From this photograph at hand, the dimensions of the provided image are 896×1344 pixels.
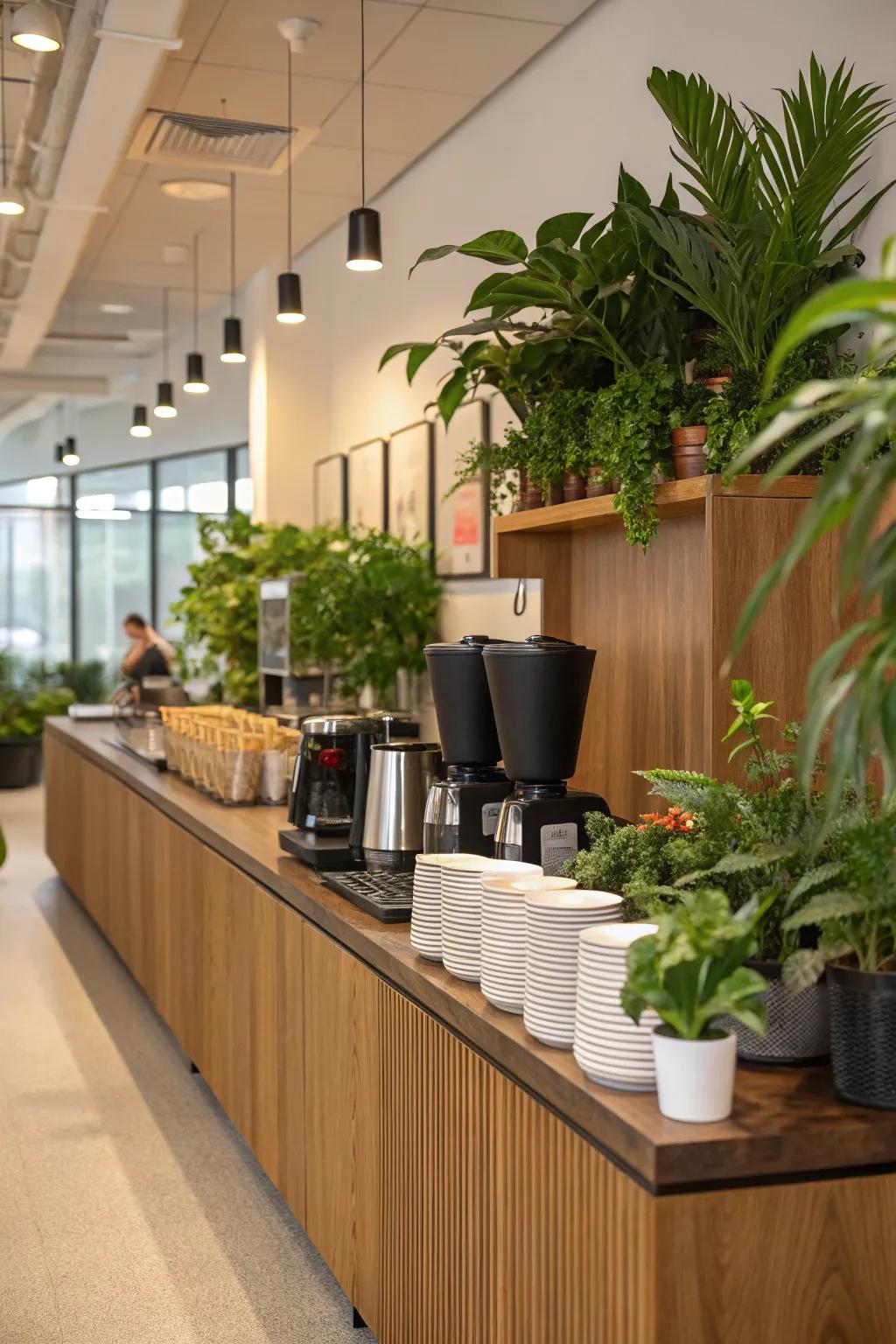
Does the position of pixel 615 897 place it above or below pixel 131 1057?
above

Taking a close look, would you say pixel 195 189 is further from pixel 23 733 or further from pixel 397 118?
pixel 23 733

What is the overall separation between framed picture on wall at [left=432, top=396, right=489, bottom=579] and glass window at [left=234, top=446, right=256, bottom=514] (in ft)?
18.4

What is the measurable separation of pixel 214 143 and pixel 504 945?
4.96 metres

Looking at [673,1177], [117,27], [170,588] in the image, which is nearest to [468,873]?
[673,1177]

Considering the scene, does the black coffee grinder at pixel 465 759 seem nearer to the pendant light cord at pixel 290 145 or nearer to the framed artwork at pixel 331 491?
the pendant light cord at pixel 290 145

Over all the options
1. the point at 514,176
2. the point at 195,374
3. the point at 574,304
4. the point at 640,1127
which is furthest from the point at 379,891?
the point at 195,374

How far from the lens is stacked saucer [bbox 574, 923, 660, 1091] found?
1595 mm

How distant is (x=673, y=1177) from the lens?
1.46 m

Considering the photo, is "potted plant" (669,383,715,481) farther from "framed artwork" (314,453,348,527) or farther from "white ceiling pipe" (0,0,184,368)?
"framed artwork" (314,453,348,527)

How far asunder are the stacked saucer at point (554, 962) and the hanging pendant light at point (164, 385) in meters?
7.73

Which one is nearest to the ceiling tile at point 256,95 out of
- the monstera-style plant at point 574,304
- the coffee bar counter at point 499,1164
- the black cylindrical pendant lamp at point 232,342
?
the black cylindrical pendant lamp at point 232,342

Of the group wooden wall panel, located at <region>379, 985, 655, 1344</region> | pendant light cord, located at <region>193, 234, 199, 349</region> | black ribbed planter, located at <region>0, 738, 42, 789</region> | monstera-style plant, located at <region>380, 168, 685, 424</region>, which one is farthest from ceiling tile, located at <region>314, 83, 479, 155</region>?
black ribbed planter, located at <region>0, 738, 42, 789</region>

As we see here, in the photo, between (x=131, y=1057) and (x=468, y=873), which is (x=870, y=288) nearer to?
(x=468, y=873)

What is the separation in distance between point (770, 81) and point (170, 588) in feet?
34.1
